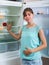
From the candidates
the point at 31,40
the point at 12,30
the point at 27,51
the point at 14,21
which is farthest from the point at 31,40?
the point at 14,21


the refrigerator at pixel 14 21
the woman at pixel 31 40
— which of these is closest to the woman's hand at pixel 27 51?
the woman at pixel 31 40

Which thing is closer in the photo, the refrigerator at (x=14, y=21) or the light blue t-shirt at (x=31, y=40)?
the light blue t-shirt at (x=31, y=40)

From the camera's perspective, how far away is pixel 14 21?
2.22 metres

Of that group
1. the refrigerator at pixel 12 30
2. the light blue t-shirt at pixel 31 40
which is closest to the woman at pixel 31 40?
the light blue t-shirt at pixel 31 40

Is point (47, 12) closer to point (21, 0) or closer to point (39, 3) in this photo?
point (39, 3)

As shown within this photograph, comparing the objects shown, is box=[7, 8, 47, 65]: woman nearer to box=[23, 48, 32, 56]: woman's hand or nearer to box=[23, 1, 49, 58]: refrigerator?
box=[23, 48, 32, 56]: woman's hand

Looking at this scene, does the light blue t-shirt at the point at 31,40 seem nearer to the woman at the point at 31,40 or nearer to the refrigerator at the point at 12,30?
the woman at the point at 31,40

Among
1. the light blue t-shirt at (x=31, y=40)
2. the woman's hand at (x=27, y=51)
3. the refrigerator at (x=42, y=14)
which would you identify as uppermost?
the refrigerator at (x=42, y=14)

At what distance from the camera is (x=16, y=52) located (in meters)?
2.12

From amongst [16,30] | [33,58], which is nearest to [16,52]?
[16,30]

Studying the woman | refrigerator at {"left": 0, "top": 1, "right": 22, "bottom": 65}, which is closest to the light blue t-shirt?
the woman

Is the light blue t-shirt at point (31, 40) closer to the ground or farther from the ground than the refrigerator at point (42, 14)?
closer to the ground

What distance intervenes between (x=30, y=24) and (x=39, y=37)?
0.52ft

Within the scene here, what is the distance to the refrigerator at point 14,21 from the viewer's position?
2027mm
